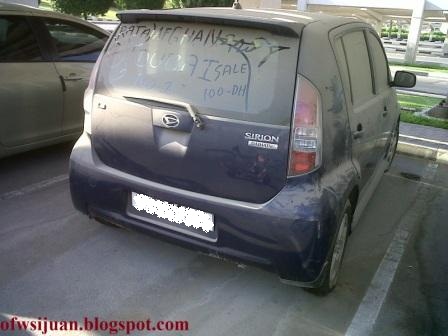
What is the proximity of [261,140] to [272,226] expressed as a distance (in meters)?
0.45

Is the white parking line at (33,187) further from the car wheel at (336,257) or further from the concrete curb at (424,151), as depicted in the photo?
the concrete curb at (424,151)

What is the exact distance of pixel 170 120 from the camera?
104 inches

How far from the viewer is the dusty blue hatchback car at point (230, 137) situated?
2.49 m

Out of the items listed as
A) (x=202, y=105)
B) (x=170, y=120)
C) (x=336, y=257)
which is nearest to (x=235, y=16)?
(x=202, y=105)

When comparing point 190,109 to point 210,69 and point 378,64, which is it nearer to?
point 210,69

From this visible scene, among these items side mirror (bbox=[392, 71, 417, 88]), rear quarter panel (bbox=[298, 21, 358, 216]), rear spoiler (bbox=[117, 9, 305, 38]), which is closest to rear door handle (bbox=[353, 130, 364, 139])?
rear quarter panel (bbox=[298, 21, 358, 216])

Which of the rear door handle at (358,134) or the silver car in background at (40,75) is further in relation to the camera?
the silver car in background at (40,75)

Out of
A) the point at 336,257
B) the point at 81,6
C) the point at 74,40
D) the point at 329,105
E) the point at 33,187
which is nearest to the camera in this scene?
the point at 329,105

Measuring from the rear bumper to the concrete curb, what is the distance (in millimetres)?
4097

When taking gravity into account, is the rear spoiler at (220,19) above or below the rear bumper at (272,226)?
above

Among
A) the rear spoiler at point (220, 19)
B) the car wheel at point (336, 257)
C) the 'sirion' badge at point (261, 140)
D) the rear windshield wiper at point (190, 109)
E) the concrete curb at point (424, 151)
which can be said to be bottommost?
the concrete curb at point (424, 151)

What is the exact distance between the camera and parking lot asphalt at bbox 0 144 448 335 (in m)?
2.71

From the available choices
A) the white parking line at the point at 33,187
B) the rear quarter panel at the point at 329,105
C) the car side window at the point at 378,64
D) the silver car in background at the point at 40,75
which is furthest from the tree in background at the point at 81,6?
the rear quarter panel at the point at 329,105

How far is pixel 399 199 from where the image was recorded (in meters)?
4.77
